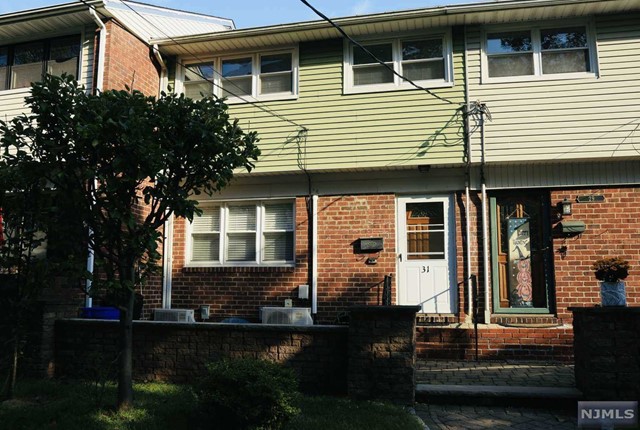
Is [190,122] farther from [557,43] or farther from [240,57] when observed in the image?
[557,43]

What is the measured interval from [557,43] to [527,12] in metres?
0.79

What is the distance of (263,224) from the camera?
9.83 metres

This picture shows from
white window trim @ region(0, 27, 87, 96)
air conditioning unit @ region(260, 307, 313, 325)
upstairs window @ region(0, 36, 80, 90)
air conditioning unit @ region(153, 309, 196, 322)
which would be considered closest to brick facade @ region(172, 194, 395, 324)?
air conditioning unit @ region(260, 307, 313, 325)

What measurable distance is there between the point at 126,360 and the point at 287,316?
367 centimetres

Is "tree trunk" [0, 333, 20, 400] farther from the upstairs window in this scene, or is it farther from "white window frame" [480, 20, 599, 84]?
"white window frame" [480, 20, 599, 84]

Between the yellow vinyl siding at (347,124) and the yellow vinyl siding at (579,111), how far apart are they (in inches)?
28.0

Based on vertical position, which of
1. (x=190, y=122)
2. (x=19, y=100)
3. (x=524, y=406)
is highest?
(x=19, y=100)

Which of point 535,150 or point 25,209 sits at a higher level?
point 535,150

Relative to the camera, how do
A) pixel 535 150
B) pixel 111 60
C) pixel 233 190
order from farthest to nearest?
pixel 233 190 < pixel 111 60 < pixel 535 150

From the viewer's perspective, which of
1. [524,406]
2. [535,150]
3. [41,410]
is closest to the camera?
[41,410]

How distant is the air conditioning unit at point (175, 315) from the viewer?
8.81 metres

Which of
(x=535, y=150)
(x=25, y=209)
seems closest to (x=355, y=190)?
(x=535, y=150)

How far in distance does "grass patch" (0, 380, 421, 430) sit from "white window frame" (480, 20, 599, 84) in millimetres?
6056

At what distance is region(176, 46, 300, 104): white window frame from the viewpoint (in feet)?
32.3
